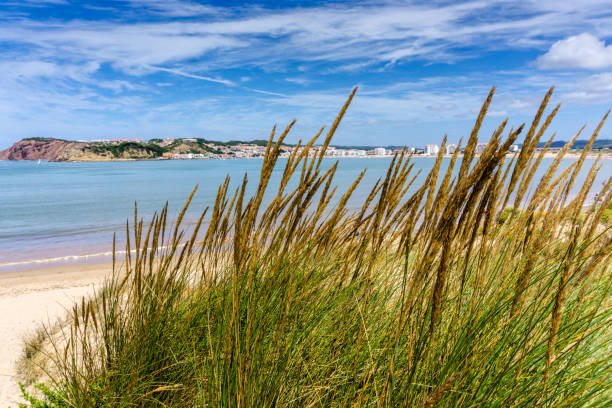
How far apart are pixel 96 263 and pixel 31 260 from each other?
8.23 feet

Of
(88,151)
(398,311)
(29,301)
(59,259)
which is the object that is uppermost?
(88,151)

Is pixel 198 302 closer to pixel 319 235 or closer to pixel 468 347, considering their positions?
pixel 319 235

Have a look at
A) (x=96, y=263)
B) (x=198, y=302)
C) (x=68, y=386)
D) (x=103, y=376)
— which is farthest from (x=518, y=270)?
(x=96, y=263)

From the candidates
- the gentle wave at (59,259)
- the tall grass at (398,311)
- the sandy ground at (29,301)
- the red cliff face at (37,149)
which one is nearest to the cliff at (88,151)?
the red cliff face at (37,149)

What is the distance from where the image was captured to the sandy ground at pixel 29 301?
15.4 ft

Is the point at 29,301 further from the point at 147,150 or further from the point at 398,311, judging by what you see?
the point at 147,150

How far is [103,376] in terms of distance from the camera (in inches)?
86.1

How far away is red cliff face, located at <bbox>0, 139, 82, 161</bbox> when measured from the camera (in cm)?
16475

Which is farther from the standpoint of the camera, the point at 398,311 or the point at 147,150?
the point at 147,150

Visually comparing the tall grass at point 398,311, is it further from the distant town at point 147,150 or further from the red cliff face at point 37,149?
the red cliff face at point 37,149

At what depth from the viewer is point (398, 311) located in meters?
1.61

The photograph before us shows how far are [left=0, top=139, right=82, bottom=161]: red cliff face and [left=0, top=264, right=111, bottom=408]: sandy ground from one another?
6891 inches

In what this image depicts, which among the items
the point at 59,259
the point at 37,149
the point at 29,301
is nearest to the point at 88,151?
the point at 37,149

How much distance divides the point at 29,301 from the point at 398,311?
369 inches
